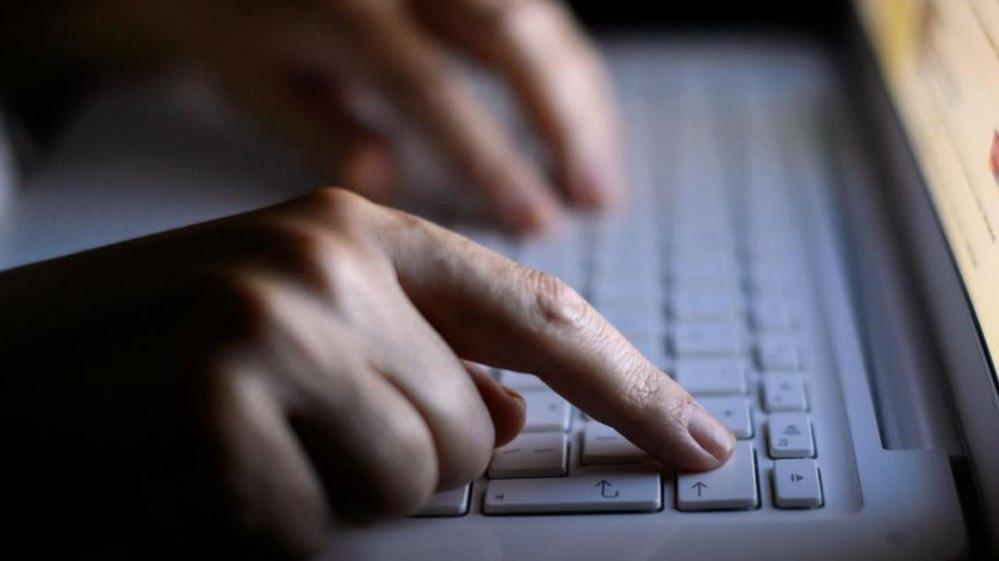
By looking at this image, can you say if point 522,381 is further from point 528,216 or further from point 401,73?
point 401,73

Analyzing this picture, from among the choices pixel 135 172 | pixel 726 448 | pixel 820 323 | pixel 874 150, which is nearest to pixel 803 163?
pixel 874 150

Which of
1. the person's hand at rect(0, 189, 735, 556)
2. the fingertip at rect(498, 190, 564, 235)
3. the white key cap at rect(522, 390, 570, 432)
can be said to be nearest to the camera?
the person's hand at rect(0, 189, 735, 556)

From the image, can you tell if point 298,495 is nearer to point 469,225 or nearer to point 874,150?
point 469,225

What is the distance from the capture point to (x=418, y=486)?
0.39 meters

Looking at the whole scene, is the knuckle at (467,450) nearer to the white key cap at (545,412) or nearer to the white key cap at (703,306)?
the white key cap at (545,412)

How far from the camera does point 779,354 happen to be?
1.69ft

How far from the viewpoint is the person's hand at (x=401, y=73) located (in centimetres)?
70

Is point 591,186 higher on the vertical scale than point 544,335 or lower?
A: lower

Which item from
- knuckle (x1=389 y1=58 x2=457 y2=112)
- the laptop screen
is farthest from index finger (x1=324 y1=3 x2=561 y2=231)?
the laptop screen

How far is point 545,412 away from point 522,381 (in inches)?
1.2

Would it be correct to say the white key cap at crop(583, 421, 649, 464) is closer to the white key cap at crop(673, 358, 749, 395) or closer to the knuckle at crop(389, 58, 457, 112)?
the white key cap at crop(673, 358, 749, 395)

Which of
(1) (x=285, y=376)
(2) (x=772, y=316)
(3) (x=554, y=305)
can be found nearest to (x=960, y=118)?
(2) (x=772, y=316)

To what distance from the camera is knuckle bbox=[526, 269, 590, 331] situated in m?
0.42

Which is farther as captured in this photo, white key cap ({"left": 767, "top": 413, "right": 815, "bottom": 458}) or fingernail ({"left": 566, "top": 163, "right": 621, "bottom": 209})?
fingernail ({"left": 566, "top": 163, "right": 621, "bottom": 209})
